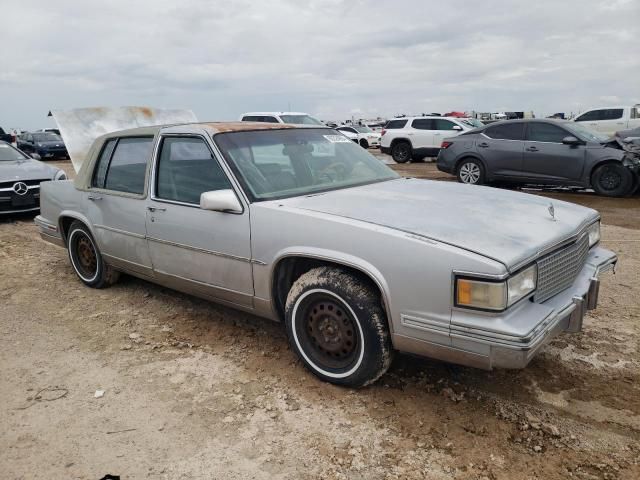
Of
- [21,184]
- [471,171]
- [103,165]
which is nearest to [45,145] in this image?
[21,184]

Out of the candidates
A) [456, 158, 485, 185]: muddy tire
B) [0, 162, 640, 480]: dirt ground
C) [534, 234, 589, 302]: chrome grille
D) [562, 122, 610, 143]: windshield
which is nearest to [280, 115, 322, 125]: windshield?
[456, 158, 485, 185]: muddy tire

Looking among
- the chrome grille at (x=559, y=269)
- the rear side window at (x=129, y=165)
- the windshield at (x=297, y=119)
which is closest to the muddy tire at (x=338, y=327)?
the chrome grille at (x=559, y=269)

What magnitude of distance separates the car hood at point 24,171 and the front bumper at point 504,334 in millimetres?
8121

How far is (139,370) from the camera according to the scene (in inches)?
134

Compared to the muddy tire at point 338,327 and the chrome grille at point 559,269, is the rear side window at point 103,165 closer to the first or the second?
the muddy tire at point 338,327

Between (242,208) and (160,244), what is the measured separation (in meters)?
0.99

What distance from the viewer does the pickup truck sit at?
18.1m

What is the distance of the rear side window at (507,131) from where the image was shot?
33.8 ft

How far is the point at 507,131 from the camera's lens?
34.5ft

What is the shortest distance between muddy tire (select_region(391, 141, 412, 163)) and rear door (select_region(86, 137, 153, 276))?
13.5 metres

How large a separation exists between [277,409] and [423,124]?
15.3 meters

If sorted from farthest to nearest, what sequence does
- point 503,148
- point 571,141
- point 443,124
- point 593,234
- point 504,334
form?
point 443,124 → point 503,148 → point 571,141 → point 593,234 → point 504,334

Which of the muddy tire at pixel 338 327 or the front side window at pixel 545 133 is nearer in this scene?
the muddy tire at pixel 338 327

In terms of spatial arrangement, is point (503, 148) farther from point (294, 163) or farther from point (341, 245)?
point (341, 245)
